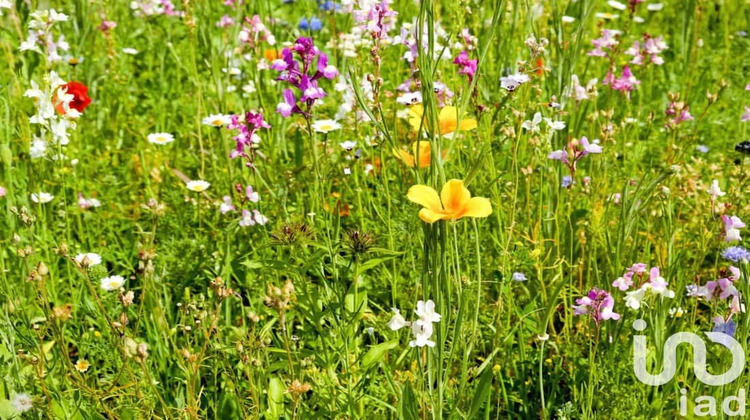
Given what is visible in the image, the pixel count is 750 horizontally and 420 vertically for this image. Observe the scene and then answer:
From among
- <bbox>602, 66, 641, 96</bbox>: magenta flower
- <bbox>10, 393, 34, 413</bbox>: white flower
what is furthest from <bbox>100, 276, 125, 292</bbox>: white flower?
<bbox>602, 66, 641, 96</bbox>: magenta flower

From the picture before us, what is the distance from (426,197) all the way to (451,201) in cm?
5

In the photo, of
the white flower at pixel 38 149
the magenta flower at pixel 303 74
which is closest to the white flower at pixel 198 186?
the white flower at pixel 38 149

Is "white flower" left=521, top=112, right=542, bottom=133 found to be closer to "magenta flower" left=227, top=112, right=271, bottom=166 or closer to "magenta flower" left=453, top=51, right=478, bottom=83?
"magenta flower" left=453, top=51, right=478, bottom=83

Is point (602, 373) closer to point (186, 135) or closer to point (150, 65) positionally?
point (186, 135)

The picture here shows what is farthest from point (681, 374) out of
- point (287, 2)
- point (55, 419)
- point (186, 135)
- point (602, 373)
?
point (287, 2)

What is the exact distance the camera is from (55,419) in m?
1.58

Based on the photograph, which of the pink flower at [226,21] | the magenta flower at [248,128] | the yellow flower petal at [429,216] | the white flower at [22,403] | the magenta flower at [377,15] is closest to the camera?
the yellow flower petal at [429,216]

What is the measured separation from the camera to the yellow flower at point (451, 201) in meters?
1.27

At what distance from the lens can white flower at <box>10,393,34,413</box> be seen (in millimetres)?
1472

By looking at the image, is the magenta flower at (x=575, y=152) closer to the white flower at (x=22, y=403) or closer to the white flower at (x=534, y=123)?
the white flower at (x=534, y=123)

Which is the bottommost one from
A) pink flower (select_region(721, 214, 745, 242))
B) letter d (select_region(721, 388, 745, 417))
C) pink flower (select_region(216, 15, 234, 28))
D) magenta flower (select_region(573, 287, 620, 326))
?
letter d (select_region(721, 388, 745, 417))

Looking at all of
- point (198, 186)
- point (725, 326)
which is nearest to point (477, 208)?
point (725, 326)

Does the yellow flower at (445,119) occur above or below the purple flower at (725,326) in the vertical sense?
above

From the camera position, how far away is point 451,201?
1.30 metres
